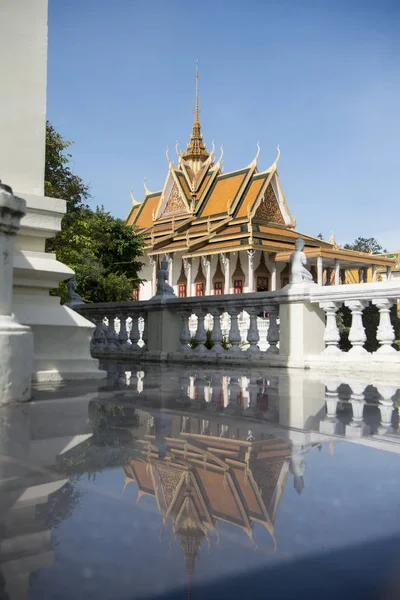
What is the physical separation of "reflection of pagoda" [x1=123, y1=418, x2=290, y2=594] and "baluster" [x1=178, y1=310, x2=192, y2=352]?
542cm

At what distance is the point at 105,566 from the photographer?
1031 millimetres

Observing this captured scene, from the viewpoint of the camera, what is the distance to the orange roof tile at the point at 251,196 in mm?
31105

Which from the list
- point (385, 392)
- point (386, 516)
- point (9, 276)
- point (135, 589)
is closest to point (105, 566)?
point (135, 589)

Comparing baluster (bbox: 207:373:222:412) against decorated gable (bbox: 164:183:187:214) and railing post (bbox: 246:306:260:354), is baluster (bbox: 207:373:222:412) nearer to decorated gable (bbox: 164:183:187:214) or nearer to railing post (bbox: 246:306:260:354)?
railing post (bbox: 246:306:260:354)

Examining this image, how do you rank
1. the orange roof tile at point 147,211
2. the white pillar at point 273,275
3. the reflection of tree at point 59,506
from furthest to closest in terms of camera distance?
the orange roof tile at point 147,211 < the white pillar at point 273,275 < the reflection of tree at point 59,506

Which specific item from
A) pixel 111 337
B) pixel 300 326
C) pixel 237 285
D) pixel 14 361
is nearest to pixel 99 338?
pixel 111 337

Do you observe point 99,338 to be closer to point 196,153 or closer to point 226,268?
point 226,268

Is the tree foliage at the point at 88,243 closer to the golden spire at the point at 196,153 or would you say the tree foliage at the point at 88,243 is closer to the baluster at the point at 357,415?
the baluster at the point at 357,415

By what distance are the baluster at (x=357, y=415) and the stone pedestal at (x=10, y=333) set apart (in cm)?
165

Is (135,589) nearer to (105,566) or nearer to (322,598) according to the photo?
(105,566)

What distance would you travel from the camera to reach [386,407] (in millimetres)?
3113

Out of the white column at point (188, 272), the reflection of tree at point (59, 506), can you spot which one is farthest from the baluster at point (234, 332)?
the white column at point (188, 272)

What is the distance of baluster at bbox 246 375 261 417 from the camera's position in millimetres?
2869

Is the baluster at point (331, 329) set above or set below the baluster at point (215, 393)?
above
